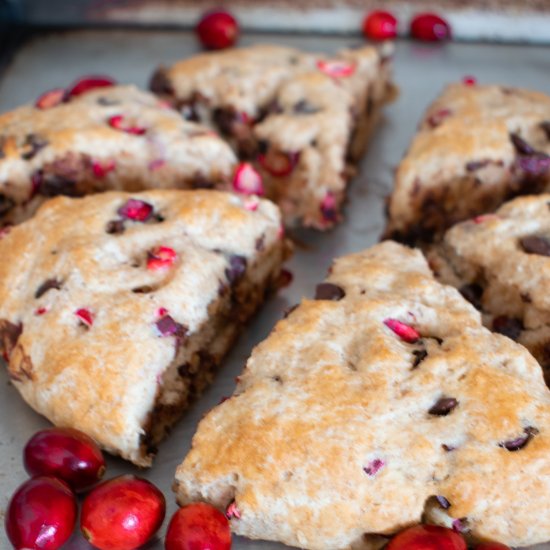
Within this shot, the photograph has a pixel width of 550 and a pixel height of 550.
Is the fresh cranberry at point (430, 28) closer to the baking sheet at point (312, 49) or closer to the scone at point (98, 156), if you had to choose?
the baking sheet at point (312, 49)

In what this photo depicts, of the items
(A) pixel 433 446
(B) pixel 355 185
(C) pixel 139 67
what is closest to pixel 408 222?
(B) pixel 355 185

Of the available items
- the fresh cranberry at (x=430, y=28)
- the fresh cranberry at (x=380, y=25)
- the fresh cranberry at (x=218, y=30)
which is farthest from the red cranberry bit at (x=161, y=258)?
the fresh cranberry at (x=430, y=28)

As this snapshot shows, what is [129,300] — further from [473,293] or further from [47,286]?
[473,293]

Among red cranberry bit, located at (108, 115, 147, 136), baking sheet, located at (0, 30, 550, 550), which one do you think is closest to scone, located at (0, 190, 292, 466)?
baking sheet, located at (0, 30, 550, 550)

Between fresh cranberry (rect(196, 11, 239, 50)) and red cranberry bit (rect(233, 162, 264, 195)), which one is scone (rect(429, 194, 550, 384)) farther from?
fresh cranberry (rect(196, 11, 239, 50))

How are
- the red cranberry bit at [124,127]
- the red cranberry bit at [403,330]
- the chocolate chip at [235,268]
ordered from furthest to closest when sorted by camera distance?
1. the red cranberry bit at [124,127]
2. the chocolate chip at [235,268]
3. the red cranberry bit at [403,330]

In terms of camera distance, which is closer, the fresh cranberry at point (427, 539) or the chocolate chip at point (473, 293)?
the fresh cranberry at point (427, 539)
